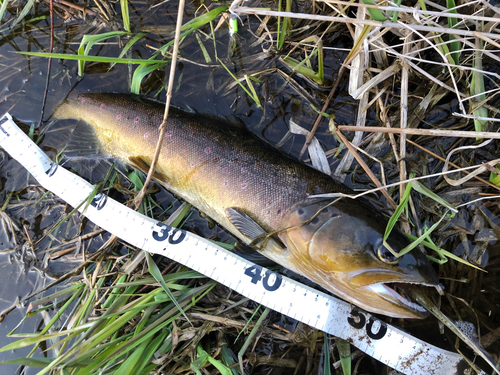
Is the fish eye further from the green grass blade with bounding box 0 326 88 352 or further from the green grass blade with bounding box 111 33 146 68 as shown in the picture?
the green grass blade with bounding box 111 33 146 68

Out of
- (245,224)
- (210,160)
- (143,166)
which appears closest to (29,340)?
(143,166)

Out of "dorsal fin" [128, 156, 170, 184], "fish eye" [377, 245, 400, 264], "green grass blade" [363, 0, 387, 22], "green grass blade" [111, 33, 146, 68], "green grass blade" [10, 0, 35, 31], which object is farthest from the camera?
"green grass blade" [10, 0, 35, 31]

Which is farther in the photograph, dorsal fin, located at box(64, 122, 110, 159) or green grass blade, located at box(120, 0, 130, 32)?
dorsal fin, located at box(64, 122, 110, 159)

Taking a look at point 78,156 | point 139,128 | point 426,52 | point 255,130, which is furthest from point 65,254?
point 426,52

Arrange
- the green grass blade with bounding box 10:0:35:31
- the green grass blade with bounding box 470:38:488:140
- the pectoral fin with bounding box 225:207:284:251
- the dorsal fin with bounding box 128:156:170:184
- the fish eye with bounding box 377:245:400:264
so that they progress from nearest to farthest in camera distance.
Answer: the fish eye with bounding box 377:245:400:264
the green grass blade with bounding box 470:38:488:140
the pectoral fin with bounding box 225:207:284:251
the dorsal fin with bounding box 128:156:170:184
the green grass blade with bounding box 10:0:35:31

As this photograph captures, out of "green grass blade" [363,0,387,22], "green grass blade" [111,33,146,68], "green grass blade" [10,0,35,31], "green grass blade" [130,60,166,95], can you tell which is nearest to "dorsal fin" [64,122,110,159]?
"green grass blade" [130,60,166,95]

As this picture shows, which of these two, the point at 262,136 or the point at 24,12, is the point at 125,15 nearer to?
the point at 24,12

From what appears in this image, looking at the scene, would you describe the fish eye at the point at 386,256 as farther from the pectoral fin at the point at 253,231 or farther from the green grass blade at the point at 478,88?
the green grass blade at the point at 478,88
